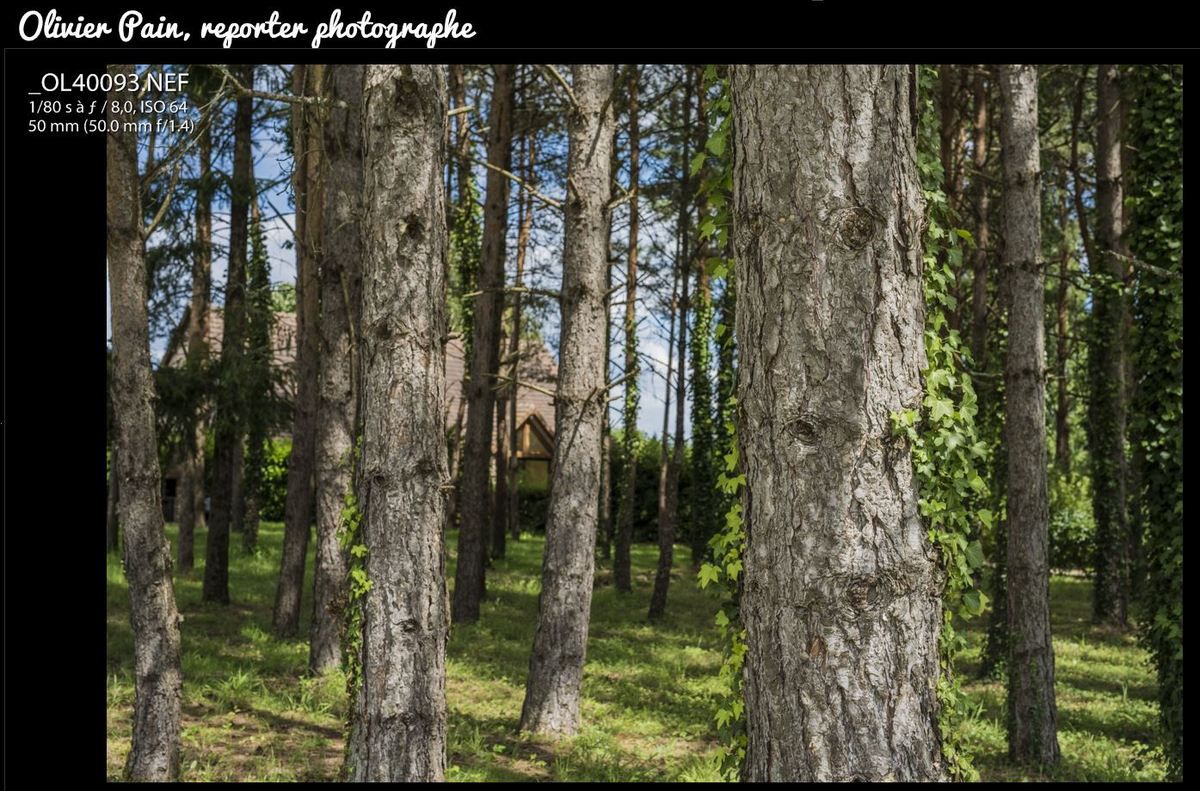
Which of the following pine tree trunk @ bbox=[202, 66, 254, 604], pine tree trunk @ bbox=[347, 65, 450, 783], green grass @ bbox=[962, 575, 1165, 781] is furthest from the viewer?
pine tree trunk @ bbox=[202, 66, 254, 604]

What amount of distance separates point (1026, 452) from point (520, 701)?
5110 mm

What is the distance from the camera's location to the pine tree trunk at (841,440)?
302 centimetres

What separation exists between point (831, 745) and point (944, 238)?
2642 millimetres

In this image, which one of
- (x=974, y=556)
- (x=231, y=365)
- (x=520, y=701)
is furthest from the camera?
(x=231, y=365)

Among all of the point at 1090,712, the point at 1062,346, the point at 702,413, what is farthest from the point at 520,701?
the point at 1062,346

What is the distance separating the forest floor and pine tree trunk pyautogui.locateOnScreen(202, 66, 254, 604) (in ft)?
1.97

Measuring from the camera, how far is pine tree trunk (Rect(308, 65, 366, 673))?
35.3 ft

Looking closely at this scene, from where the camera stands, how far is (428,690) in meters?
6.34

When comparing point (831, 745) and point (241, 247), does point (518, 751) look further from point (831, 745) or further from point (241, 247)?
point (241, 247)

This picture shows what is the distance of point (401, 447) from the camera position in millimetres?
6262

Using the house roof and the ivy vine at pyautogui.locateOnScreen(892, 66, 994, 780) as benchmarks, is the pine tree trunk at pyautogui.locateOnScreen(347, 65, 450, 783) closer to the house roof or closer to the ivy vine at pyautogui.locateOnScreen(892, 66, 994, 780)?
the ivy vine at pyautogui.locateOnScreen(892, 66, 994, 780)

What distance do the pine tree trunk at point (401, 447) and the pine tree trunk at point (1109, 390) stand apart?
9887 millimetres

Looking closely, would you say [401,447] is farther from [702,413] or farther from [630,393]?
[630,393]
